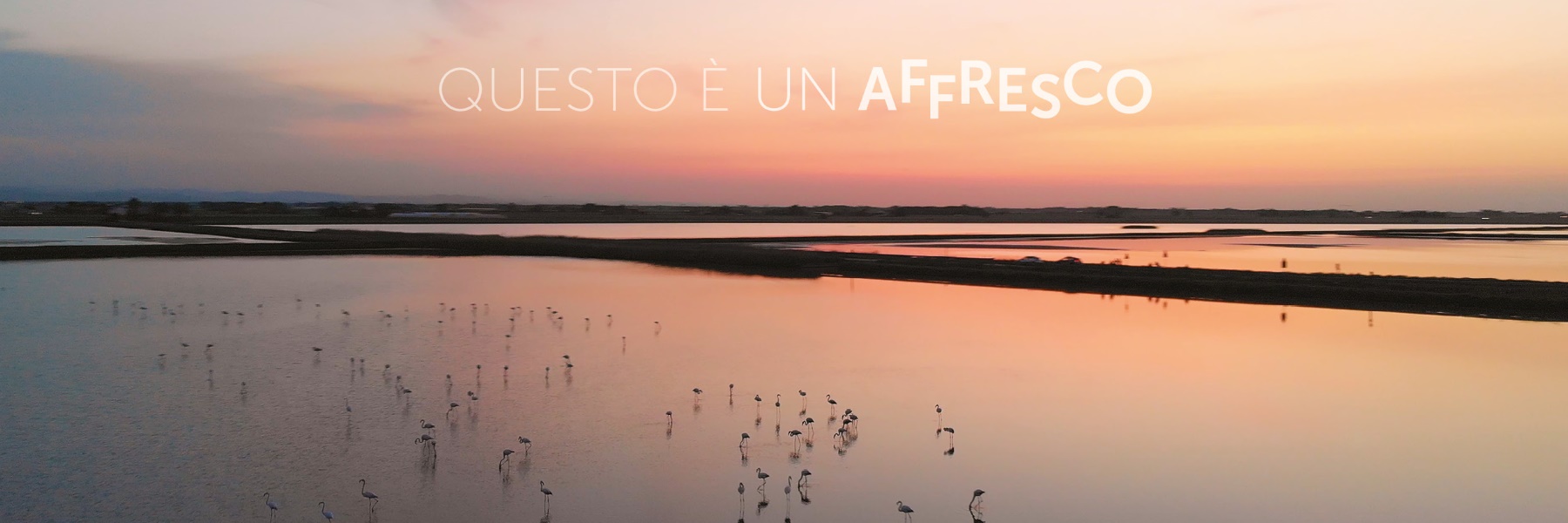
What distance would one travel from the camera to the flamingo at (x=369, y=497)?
350 inches

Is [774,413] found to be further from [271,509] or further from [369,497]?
[271,509]

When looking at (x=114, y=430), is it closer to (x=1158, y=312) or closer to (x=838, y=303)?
(x=838, y=303)

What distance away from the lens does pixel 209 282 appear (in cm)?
2970

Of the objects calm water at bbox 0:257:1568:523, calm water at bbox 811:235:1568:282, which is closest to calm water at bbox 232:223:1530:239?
calm water at bbox 811:235:1568:282

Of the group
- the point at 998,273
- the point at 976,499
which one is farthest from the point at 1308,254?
the point at 976,499

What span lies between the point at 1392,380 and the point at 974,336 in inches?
286

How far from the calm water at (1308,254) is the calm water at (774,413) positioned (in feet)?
51.8

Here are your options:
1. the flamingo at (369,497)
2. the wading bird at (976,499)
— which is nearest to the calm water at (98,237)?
the flamingo at (369,497)

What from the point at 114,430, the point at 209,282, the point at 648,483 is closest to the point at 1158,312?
the point at 648,483

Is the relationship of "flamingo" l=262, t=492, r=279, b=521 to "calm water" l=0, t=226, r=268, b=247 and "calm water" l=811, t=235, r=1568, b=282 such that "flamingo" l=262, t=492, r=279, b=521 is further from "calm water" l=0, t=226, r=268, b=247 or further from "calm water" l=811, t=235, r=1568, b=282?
"calm water" l=0, t=226, r=268, b=247

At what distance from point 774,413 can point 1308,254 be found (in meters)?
44.8

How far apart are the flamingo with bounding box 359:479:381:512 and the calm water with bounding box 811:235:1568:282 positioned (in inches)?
1348

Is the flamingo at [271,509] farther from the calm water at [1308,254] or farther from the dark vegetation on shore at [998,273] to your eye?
the calm water at [1308,254]

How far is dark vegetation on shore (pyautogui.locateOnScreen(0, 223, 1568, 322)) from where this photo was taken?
25.5 m
